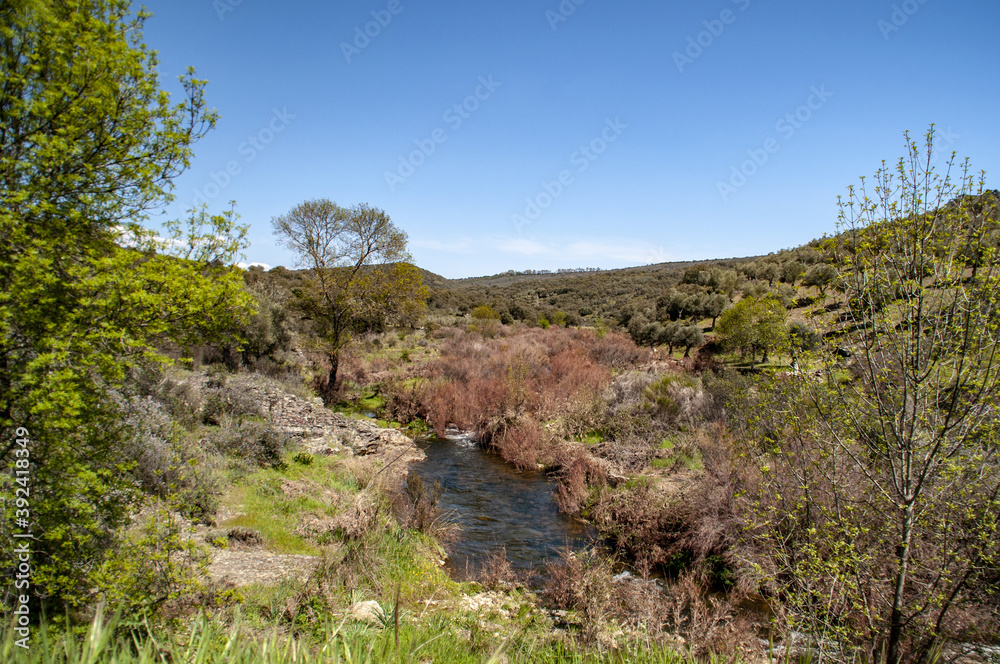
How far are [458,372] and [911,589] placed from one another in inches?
679

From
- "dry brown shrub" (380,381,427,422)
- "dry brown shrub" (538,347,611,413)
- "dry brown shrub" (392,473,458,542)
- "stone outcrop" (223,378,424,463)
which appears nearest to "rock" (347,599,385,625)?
"dry brown shrub" (392,473,458,542)

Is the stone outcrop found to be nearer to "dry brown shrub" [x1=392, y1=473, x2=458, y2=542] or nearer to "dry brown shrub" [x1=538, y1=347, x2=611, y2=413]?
"dry brown shrub" [x1=392, y1=473, x2=458, y2=542]

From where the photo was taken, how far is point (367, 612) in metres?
5.77

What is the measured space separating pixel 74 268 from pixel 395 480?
8.77 m

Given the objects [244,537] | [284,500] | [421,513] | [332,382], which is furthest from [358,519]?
[332,382]


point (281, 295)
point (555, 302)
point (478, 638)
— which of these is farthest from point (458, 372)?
point (555, 302)

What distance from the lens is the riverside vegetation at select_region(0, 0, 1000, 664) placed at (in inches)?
160

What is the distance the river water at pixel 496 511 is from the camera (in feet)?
30.7

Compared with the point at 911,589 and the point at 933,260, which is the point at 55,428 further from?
the point at 911,589

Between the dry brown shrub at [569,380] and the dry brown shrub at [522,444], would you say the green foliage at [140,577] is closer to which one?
the dry brown shrub at [522,444]

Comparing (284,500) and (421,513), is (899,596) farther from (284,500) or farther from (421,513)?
(284,500)

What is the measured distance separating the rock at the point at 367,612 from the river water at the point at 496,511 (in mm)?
2649

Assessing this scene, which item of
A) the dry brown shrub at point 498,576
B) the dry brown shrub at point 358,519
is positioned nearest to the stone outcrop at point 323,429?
the dry brown shrub at point 358,519

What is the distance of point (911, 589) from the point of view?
6.70 metres
